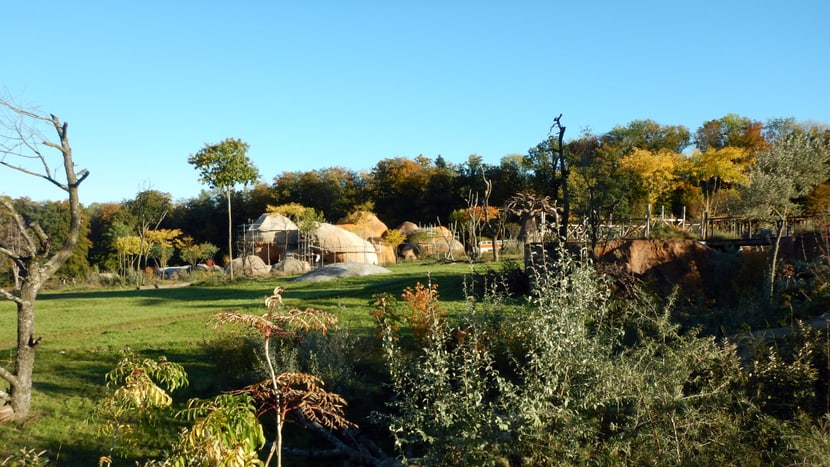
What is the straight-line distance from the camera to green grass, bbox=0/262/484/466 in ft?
19.9

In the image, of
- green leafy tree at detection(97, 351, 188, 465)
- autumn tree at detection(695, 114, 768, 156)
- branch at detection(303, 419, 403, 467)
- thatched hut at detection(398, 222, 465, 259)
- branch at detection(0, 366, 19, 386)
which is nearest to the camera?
green leafy tree at detection(97, 351, 188, 465)

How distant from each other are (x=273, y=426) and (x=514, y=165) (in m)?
41.3

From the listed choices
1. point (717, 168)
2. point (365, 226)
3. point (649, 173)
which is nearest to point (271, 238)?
point (365, 226)

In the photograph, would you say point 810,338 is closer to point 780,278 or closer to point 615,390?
point 615,390

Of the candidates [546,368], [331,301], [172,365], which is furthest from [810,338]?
[331,301]

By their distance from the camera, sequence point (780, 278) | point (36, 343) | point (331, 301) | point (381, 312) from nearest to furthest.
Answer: point (36, 343) < point (381, 312) < point (780, 278) < point (331, 301)

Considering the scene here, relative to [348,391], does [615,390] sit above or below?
above

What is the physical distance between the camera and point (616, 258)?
36.6 feet

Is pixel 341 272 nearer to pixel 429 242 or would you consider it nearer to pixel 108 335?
pixel 108 335

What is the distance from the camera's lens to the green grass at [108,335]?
19.9ft

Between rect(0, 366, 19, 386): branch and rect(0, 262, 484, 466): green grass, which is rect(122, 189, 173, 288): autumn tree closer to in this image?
rect(0, 262, 484, 466): green grass

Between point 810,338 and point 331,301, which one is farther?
point 331,301

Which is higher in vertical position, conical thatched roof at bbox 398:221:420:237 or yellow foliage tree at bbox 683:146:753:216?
yellow foliage tree at bbox 683:146:753:216

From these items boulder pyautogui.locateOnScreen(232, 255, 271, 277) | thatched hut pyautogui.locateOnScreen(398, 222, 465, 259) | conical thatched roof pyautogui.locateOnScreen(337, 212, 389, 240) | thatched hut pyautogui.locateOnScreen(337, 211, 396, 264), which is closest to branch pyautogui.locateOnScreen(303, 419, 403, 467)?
boulder pyautogui.locateOnScreen(232, 255, 271, 277)
